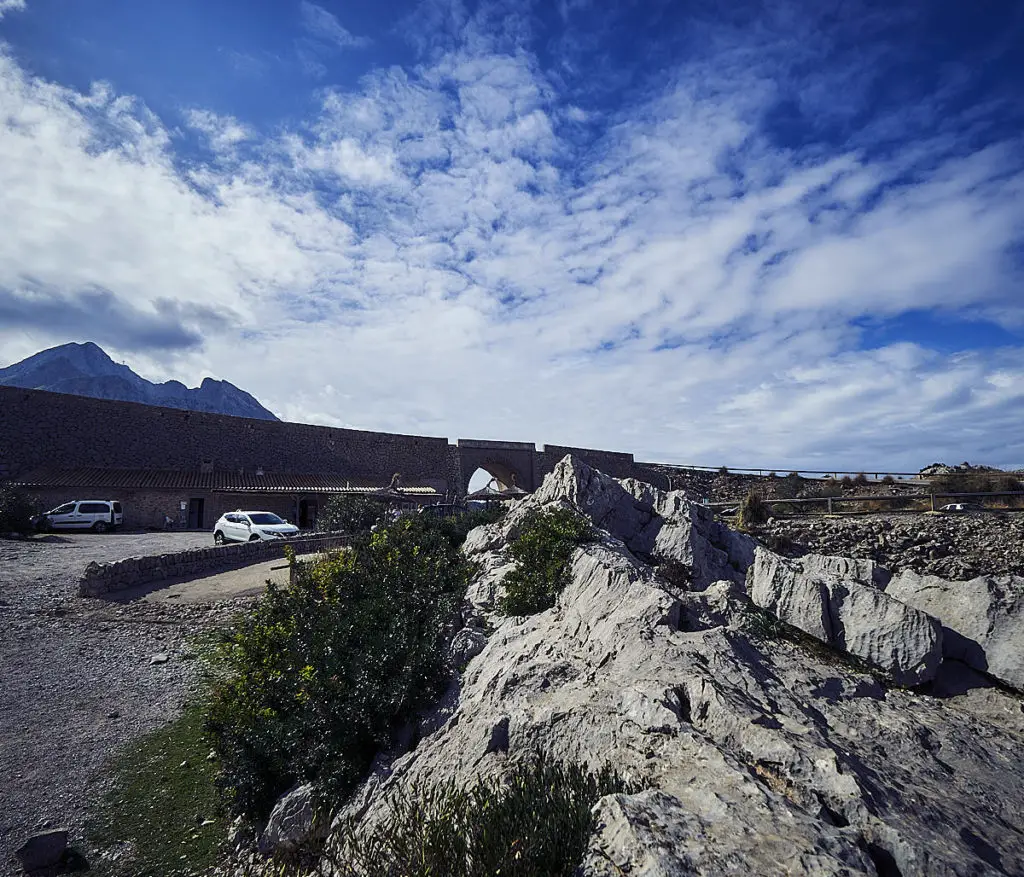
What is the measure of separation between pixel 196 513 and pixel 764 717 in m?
28.4

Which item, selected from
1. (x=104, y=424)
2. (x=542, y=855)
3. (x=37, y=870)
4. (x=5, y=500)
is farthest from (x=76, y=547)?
(x=542, y=855)

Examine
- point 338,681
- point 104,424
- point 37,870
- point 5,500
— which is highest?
point 104,424

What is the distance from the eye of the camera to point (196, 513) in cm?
2700

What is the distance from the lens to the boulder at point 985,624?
236 inches

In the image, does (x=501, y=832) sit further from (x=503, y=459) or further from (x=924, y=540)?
(x=503, y=459)

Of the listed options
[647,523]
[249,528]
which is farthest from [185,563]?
[647,523]

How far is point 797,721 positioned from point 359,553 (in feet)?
28.8

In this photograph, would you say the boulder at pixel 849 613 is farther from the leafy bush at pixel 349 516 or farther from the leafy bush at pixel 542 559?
the leafy bush at pixel 349 516

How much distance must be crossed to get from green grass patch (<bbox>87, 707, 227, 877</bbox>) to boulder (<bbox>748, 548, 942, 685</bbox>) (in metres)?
7.07

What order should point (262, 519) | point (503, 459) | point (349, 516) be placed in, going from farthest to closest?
point (503, 459)
point (262, 519)
point (349, 516)

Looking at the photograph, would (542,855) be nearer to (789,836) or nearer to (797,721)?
(789,836)

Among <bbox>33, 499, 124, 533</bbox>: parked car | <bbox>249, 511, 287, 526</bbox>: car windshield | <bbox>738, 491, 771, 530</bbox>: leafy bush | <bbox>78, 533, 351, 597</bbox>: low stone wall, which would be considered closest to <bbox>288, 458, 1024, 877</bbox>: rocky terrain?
<bbox>78, 533, 351, 597</bbox>: low stone wall

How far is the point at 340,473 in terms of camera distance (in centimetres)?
3516

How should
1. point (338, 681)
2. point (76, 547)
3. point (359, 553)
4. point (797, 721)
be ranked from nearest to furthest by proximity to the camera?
1. point (797, 721)
2. point (338, 681)
3. point (359, 553)
4. point (76, 547)
